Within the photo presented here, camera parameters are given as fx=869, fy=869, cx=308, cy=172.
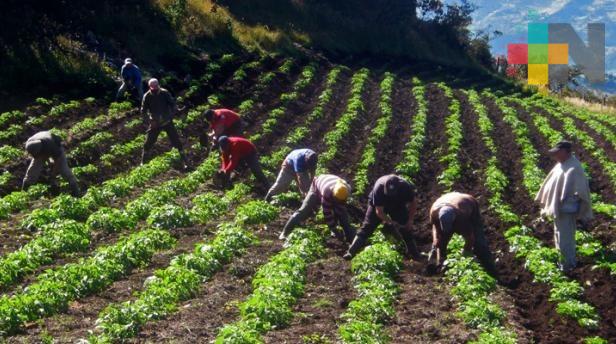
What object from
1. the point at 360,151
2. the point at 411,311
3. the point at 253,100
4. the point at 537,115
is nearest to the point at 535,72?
the point at 537,115

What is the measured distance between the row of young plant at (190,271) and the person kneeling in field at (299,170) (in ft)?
1.84

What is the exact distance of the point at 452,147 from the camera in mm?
22141

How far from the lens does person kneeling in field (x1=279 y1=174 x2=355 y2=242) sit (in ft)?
43.0

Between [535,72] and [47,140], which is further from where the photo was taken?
[535,72]

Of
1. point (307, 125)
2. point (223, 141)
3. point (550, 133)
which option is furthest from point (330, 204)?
point (550, 133)

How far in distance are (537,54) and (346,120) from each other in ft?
140

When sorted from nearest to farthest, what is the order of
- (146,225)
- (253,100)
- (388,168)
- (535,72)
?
(146,225), (388,168), (253,100), (535,72)

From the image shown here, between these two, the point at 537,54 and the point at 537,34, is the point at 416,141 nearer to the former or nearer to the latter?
the point at 537,54

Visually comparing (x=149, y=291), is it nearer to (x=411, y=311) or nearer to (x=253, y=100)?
(x=411, y=311)

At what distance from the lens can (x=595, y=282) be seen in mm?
11625

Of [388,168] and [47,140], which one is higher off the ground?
[47,140]

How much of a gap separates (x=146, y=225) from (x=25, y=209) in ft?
7.54

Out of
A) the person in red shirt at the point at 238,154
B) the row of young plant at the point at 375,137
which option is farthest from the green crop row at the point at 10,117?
the row of young plant at the point at 375,137

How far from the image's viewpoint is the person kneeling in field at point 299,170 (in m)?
15.0
